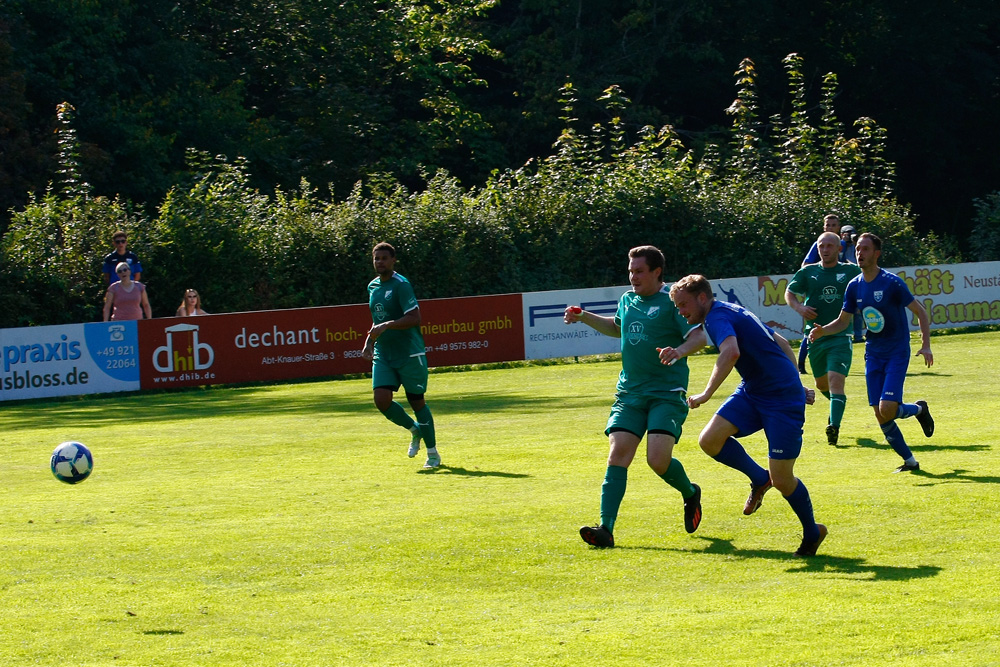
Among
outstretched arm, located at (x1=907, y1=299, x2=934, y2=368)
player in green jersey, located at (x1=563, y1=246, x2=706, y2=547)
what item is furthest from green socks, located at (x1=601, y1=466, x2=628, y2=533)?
outstretched arm, located at (x1=907, y1=299, x2=934, y2=368)

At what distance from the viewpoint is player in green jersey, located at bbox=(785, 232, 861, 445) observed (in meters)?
13.4

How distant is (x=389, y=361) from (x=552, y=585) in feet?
18.7

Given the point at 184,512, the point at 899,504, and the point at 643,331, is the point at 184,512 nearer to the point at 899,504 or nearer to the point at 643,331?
the point at 643,331

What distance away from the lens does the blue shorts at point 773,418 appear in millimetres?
8125

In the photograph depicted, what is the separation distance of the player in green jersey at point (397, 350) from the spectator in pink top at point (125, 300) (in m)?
11.8

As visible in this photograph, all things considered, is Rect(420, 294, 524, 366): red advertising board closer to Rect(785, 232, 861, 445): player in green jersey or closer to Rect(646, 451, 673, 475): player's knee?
Rect(785, 232, 861, 445): player in green jersey

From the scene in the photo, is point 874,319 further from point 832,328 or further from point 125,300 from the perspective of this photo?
point 125,300

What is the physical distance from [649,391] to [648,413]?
0.15m

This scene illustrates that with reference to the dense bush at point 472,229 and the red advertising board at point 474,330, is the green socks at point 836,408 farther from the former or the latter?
the dense bush at point 472,229

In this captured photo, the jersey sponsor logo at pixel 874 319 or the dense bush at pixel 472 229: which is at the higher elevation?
the dense bush at pixel 472 229

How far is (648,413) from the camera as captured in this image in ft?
29.2

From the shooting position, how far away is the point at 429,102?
147 feet

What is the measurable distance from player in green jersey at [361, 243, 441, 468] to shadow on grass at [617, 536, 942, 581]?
15.2 ft

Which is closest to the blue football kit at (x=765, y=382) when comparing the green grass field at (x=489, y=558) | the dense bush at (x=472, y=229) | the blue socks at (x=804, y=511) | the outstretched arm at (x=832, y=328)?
the blue socks at (x=804, y=511)
